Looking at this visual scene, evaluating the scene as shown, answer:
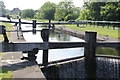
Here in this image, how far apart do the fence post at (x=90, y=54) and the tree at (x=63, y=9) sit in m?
40.9

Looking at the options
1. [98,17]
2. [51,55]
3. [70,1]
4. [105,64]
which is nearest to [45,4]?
[70,1]

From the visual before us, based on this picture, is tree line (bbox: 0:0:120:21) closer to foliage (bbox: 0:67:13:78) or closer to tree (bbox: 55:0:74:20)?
tree (bbox: 55:0:74:20)

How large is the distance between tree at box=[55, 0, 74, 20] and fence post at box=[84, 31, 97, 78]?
134 feet

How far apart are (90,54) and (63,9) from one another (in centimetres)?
4293

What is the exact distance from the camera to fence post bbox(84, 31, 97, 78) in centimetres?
483

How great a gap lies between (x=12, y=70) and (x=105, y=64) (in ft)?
11.1

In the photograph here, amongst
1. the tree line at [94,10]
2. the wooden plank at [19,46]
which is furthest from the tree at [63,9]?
the wooden plank at [19,46]

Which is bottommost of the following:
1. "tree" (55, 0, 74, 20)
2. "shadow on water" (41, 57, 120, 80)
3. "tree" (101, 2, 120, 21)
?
"shadow on water" (41, 57, 120, 80)

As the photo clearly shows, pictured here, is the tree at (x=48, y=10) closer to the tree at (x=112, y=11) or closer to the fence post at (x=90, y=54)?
the tree at (x=112, y=11)

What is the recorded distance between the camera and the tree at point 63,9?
45.8m

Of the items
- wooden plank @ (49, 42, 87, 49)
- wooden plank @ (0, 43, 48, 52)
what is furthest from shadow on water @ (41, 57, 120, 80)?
wooden plank @ (0, 43, 48, 52)

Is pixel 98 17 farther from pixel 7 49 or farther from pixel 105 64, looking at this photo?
pixel 7 49

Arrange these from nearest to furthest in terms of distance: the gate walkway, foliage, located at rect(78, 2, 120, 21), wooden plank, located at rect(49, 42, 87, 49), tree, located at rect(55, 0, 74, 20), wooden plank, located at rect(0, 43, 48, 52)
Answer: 1. the gate walkway
2. wooden plank, located at rect(0, 43, 48, 52)
3. wooden plank, located at rect(49, 42, 87, 49)
4. foliage, located at rect(78, 2, 120, 21)
5. tree, located at rect(55, 0, 74, 20)

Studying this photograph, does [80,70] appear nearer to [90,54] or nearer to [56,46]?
[90,54]
